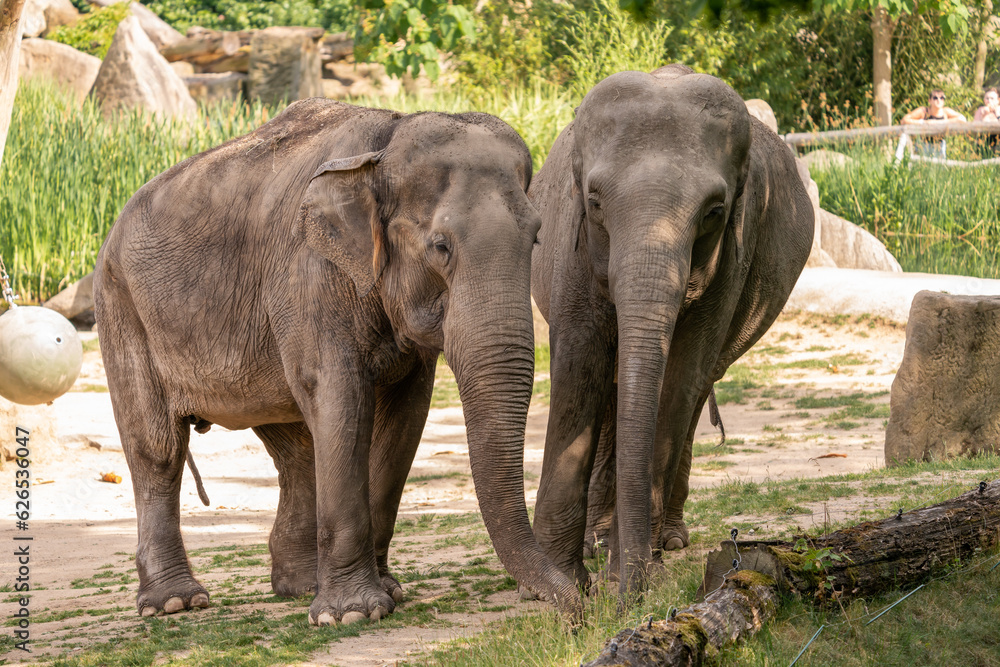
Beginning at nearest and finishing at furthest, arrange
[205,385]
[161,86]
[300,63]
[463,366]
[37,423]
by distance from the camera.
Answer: [463,366] → [205,385] → [37,423] → [161,86] → [300,63]

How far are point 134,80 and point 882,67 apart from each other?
569 inches

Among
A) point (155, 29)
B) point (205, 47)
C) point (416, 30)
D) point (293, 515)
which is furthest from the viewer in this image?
point (155, 29)

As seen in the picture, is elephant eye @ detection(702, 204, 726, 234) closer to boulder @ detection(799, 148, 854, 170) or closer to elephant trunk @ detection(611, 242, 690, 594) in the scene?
elephant trunk @ detection(611, 242, 690, 594)

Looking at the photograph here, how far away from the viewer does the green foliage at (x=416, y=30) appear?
17.2 metres

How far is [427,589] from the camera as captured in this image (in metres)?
5.97

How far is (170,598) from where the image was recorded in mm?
5867

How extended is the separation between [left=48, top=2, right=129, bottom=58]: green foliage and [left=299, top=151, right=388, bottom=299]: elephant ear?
2382 centimetres

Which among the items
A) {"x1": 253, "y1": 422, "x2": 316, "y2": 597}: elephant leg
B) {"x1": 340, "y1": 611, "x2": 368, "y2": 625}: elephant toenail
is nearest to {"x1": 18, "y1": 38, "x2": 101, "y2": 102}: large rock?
{"x1": 253, "y1": 422, "x2": 316, "y2": 597}: elephant leg

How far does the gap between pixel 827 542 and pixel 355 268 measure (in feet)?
7.21

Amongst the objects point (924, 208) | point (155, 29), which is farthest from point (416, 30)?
point (155, 29)

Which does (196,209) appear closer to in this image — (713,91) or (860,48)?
(713,91)

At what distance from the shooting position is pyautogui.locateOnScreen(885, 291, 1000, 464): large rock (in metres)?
8.55

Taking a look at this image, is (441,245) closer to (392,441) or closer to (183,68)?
(392,441)

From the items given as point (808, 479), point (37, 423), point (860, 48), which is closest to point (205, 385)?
point (808, 479)
